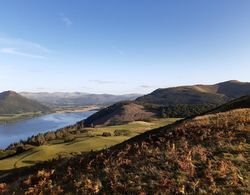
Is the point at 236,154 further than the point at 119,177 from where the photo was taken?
Yes

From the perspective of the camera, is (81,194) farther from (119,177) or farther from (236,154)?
(236,154)

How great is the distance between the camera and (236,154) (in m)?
21.6

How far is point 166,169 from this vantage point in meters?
20.0

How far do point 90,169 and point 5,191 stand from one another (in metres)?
5.66

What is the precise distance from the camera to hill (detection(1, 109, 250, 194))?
1789 centimetres

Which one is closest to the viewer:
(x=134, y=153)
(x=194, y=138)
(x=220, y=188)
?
(x=220, y=188)

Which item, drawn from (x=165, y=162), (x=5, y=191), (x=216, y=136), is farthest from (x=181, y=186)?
(x=5, y=191)

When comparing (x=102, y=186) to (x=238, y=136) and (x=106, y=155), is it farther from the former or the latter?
(x=238, y=136)

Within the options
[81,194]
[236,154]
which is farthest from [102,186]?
[236,154]

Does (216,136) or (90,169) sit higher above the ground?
(216,136)

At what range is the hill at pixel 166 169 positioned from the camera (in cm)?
1789

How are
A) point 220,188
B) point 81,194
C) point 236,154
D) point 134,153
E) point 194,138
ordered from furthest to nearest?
point 194,138 → point 134,153 → point 236,154 → point 81,194 → point 220,188

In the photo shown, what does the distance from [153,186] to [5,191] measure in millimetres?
10155

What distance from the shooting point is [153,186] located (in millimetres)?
18016
